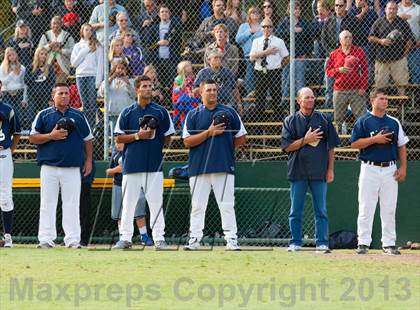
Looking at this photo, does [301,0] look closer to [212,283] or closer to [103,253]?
[103,253]

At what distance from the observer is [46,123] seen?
15945 mm

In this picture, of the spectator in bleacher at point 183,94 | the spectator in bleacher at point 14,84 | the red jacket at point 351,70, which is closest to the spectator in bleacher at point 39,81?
the spectator in bleacher at point 14,84

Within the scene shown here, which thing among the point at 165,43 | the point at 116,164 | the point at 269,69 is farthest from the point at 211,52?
the point at 116,164

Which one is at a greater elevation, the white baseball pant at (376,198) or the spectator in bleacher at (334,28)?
the spectator in bleacher at (334,28)

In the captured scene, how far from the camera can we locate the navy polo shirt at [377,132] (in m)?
15.2

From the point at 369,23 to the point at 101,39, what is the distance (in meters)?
4.79

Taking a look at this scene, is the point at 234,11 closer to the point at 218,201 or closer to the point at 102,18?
the point at 102,18

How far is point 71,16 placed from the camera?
19.9m

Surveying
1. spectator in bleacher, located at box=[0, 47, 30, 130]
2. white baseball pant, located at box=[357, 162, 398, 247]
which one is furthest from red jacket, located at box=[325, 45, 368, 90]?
spectator in bleacher, located at box=[0, 47, 30, 130]

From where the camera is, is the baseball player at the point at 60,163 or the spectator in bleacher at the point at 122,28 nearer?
the baseball player at the point at 60,163

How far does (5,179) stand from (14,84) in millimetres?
3601

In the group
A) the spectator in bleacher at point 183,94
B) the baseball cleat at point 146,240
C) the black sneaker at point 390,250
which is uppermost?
the spectator in bleacher at point 183,94

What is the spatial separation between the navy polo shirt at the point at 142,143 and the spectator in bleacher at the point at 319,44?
3819 millimetres

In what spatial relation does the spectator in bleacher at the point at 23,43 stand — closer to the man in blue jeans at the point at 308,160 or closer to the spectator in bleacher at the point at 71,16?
the spectator in bleacher at the point at 71,16
